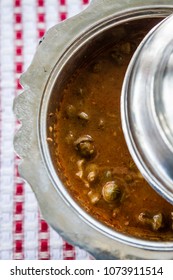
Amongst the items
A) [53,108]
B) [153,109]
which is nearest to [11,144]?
[53,108]

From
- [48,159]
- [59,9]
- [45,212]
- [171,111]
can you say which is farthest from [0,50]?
[171,111]

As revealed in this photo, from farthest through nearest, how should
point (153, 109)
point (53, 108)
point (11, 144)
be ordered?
point (11, 144) < point (53, 108) < point (153, 109)

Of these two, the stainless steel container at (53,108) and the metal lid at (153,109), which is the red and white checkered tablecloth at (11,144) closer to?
the stainless steel container at (53,108)

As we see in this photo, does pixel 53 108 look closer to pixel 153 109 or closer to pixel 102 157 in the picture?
pixel 102 157

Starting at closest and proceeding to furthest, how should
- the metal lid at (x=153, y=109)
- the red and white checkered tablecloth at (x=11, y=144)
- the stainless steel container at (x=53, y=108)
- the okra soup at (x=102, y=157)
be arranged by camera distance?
the metal lid at (x=153, y=109), the stainless steel container at (x=53, y=108), the okra soup at (x=102, y=157), the red and white checkered tablecloth at (x=11, y=144)

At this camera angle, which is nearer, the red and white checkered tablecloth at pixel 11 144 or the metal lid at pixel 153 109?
the metal lid at pixel 153 109

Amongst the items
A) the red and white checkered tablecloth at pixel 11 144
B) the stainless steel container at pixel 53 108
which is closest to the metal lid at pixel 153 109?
the stainless steel container at pixel 53 108
